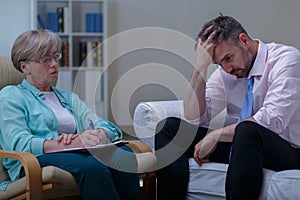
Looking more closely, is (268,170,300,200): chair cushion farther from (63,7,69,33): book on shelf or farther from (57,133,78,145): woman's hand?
(63,7,69,33): book on shelf

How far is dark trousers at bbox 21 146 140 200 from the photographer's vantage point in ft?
6.39

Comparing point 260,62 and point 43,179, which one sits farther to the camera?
point 260,62

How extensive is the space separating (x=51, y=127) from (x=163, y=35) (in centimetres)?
283

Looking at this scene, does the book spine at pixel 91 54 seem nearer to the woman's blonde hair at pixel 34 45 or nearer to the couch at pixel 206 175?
the couch at pixel 206 175

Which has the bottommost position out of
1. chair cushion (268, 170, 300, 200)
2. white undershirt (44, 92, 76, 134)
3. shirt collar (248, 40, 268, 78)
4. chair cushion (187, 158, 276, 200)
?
chair cushion (187, 158, 276, 200)

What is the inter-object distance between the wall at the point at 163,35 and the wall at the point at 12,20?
2.39 feet

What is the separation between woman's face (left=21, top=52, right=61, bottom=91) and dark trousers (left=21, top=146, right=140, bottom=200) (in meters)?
0.39

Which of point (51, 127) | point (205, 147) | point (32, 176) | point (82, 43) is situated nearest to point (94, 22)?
point (82, 43)

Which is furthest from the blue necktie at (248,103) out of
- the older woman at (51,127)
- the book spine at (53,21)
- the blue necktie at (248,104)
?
the book spine at (53,21)

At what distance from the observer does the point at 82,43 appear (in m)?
4.62

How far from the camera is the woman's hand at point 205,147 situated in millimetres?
2195

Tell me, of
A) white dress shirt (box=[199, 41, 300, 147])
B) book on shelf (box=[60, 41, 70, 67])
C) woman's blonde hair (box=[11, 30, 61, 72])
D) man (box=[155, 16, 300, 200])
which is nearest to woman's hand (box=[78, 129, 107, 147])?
man (box=[155, 16, 300, 200])

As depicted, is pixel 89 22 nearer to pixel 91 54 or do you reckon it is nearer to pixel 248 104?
pixel 91 54

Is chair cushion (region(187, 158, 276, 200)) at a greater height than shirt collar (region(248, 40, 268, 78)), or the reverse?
shirt collar (region(248, 40, 268, 78))
